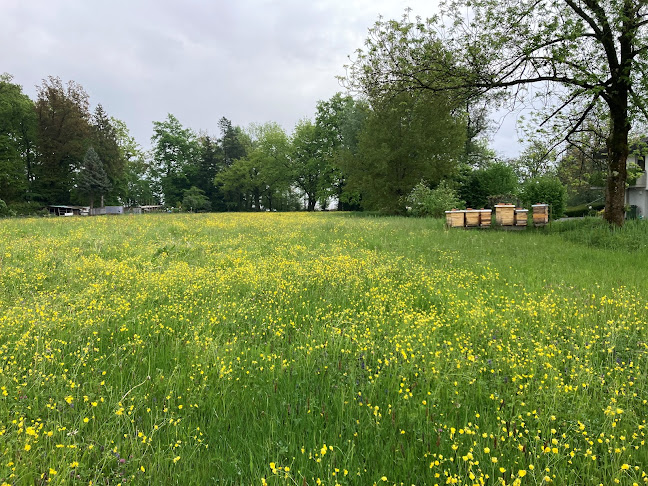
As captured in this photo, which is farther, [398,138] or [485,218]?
[398,138]

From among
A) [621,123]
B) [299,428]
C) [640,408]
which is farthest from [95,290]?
[621,123]

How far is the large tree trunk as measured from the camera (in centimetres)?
1172

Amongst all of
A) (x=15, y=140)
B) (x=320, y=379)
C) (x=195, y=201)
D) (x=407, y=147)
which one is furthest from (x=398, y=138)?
(x=15, y=140)

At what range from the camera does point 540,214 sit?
48.5 ft

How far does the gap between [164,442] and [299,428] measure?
0.97 meters

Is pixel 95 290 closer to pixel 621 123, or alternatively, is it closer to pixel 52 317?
pixel 52 317

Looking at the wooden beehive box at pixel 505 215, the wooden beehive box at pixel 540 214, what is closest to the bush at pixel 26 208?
the wooden beehive box at pixel 505 215

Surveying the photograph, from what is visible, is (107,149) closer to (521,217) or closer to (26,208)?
(26,208)

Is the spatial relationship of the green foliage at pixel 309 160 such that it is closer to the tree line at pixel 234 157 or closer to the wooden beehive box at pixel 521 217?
the tree line at pixel 234 157

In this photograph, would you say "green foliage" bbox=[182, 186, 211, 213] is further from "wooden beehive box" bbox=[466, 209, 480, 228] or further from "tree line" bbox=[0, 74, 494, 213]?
"wooden beehive box" bbox=[466, 209, 480, 228]

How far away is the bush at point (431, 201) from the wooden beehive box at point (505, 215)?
703 cm

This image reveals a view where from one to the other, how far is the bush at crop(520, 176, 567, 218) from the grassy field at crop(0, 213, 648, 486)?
21.9 meters

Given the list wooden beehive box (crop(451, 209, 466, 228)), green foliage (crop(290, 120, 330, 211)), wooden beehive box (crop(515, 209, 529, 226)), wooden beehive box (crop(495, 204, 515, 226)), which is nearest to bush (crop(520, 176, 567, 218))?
wooden beehive box (crop(515, 209, 529, 226))

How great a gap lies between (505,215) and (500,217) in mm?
217
